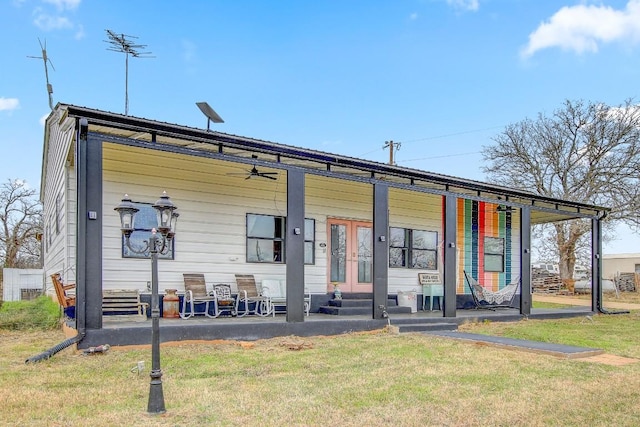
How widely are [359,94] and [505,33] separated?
7599mm

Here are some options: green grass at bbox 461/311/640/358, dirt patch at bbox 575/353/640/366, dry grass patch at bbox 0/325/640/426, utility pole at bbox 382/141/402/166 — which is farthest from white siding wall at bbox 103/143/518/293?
utility pole at bbox 382/141/402/166

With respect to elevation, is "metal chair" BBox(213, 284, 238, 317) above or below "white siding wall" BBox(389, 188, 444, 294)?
below

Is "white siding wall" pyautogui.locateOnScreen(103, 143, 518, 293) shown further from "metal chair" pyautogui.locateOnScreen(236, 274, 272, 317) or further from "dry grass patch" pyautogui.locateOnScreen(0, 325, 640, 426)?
"dry grass patch" pyautogui.locateOnScreen(0, 325, 640, 426)

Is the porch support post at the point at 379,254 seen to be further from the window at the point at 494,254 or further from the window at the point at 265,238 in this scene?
the window at the point at 494,254

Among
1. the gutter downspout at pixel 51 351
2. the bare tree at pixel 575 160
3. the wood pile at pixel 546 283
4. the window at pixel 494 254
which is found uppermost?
the bare tree at pixel 575 160

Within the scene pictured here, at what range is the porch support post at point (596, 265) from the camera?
1355cm

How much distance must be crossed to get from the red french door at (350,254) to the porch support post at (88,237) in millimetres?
A: 5468

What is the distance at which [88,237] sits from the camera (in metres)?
6.48

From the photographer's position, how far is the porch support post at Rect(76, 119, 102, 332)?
6422 millimetres

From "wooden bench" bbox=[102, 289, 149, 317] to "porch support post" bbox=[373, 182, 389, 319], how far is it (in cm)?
394

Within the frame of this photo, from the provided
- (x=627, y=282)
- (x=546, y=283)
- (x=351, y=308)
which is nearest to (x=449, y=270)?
(x=351, y=308)

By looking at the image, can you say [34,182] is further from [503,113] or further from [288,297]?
[503,113]

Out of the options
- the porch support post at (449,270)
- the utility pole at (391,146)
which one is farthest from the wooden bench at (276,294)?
the utility pole at (391,146)

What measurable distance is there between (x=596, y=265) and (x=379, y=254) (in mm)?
7489
